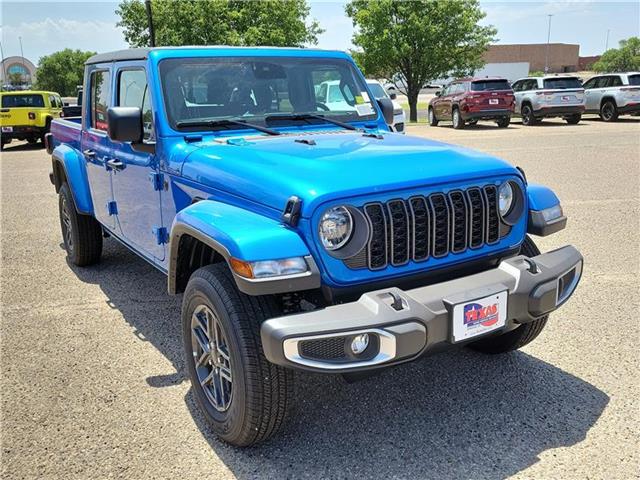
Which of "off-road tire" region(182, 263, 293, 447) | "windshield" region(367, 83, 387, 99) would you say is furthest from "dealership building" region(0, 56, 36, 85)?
"off-road tire" region(182, 263, 293, 447)

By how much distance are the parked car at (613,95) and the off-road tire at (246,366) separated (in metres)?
21.5

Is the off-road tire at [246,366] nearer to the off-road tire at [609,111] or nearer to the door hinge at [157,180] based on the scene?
the door hinge at [157,180]

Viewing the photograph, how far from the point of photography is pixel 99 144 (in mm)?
4996

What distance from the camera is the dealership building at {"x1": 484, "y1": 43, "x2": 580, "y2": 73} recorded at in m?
98.7

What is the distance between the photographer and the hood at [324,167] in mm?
2766

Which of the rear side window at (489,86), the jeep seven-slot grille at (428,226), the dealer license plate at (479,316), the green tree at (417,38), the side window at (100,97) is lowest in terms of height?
the dealer license plate at (479,316)

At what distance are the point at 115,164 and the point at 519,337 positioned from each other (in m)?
3.11

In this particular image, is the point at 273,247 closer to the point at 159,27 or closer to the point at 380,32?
the point at 380,32

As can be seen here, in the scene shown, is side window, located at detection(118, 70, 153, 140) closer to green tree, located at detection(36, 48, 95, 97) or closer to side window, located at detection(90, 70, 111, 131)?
side window, located at detection(90, 70, 111, 131)

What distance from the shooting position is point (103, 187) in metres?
5.06

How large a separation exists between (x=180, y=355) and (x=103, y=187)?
1769 millimetres

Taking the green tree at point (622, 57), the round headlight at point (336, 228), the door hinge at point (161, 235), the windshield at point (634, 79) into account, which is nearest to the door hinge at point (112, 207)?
the door hinge at point (161, 235)

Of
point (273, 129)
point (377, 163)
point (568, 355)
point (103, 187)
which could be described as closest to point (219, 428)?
point (377, 163)

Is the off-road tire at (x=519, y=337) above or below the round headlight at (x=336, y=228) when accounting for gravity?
below
